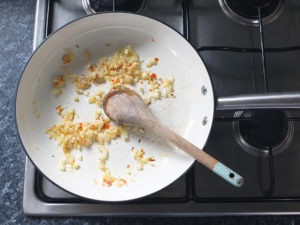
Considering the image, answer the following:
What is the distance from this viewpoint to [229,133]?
0.70 meters

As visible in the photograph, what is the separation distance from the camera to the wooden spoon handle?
55cm

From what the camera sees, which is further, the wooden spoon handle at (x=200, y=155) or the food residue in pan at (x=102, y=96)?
the food residue in pan at (x=102, y=96)

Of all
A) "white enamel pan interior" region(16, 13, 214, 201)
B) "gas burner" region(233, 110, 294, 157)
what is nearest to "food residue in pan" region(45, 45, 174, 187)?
"white enamel pan interior" region(16, 13, 214, 201)

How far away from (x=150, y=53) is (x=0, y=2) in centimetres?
37

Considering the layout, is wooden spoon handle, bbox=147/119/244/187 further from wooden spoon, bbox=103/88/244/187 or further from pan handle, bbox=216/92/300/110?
pan handle, bbox=216/92/300/110

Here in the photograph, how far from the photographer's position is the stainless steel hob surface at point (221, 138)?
0.67 m

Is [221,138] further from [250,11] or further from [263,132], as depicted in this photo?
[250,11]

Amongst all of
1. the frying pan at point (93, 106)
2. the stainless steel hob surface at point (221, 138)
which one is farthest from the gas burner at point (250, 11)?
the frying pan at point (93, 106)

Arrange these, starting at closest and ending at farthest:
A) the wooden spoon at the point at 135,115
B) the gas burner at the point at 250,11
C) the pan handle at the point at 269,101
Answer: the pan handle at the point at 269,101, the wooden spoon at the point at 135,115, the gas burner at the point at 250,11

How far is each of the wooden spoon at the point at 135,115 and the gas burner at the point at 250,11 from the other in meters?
0.28

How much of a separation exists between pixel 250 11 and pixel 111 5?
30 centimetres

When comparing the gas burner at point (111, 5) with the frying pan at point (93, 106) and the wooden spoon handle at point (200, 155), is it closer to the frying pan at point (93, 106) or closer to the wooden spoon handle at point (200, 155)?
the frying pan at point (93, 106)

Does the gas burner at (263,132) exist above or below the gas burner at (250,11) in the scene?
below

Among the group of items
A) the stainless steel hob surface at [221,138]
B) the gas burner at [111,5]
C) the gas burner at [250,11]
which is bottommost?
the stainless steel hob surface at [221,138]
